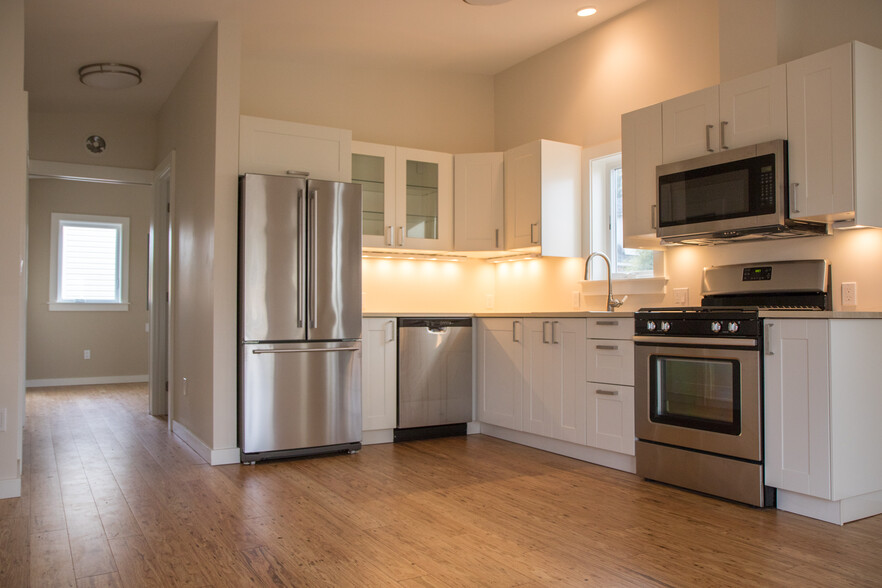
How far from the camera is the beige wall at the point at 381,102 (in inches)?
190

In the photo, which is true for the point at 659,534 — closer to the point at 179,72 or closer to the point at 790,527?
the point at 790,527

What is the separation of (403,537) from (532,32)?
3531mm

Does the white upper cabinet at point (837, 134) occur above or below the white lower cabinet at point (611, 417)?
above

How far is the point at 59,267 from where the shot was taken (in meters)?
8.33

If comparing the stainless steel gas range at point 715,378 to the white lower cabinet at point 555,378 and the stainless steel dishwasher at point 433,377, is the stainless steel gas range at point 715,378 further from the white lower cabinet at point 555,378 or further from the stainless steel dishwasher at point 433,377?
the stainless steel dishwasher at point 433,377

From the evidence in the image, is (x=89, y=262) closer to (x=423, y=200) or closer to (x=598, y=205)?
(x=423, y=200)

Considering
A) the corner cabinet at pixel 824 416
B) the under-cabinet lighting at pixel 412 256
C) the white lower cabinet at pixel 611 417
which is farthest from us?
the under-cabinet lighting at pixel 412 256

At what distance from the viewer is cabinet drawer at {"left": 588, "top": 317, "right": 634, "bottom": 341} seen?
3656mm

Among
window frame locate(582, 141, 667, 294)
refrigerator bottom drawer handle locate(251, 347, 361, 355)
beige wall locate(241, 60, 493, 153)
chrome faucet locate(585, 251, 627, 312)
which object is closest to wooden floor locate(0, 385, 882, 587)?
refrigerator bottom drawer handle locate(251, 347, 361, 355)

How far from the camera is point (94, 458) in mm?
4168

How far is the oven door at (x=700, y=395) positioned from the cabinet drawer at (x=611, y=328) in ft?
0.36

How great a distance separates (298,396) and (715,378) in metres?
2.38

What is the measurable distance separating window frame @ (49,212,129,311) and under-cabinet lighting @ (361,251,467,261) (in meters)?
5.09

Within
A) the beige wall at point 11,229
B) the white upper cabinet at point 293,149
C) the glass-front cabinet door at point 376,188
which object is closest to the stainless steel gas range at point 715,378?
the glass-front cabinet door at point 376,188
